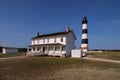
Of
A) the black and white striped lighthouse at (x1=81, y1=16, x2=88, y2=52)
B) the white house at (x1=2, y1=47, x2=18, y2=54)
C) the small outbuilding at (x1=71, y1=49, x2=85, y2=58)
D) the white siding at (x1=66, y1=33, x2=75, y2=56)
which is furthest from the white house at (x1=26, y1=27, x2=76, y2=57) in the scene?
the white house at (x1=2, y1=47, x2=18, y2=54)

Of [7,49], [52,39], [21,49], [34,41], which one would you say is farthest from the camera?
[21,49]

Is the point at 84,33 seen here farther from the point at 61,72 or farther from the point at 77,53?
the point at 61,72

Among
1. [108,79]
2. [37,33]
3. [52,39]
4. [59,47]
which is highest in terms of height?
[37,33]

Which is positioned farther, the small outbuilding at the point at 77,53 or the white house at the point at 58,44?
the white house at the point at 58,44

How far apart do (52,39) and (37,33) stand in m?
10.0

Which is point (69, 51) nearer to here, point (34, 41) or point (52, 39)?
point (52, 39)

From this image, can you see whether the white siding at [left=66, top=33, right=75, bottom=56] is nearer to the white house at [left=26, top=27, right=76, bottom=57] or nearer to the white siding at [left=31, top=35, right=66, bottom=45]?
the white house at [left=26, top=27, right=76, bottom=57]

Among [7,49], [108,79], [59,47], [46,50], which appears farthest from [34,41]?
[108,79]

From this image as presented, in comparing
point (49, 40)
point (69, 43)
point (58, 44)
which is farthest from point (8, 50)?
point (69, 43)

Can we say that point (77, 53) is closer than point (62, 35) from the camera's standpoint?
Yes

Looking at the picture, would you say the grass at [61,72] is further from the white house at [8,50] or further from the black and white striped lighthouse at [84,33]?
the white house at [8,50]

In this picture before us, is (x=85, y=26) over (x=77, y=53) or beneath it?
over

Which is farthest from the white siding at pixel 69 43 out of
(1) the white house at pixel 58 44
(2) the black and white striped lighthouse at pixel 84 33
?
(2) the black and white striped lighthouse at pixel 84 33

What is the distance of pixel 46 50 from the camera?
36094mm
